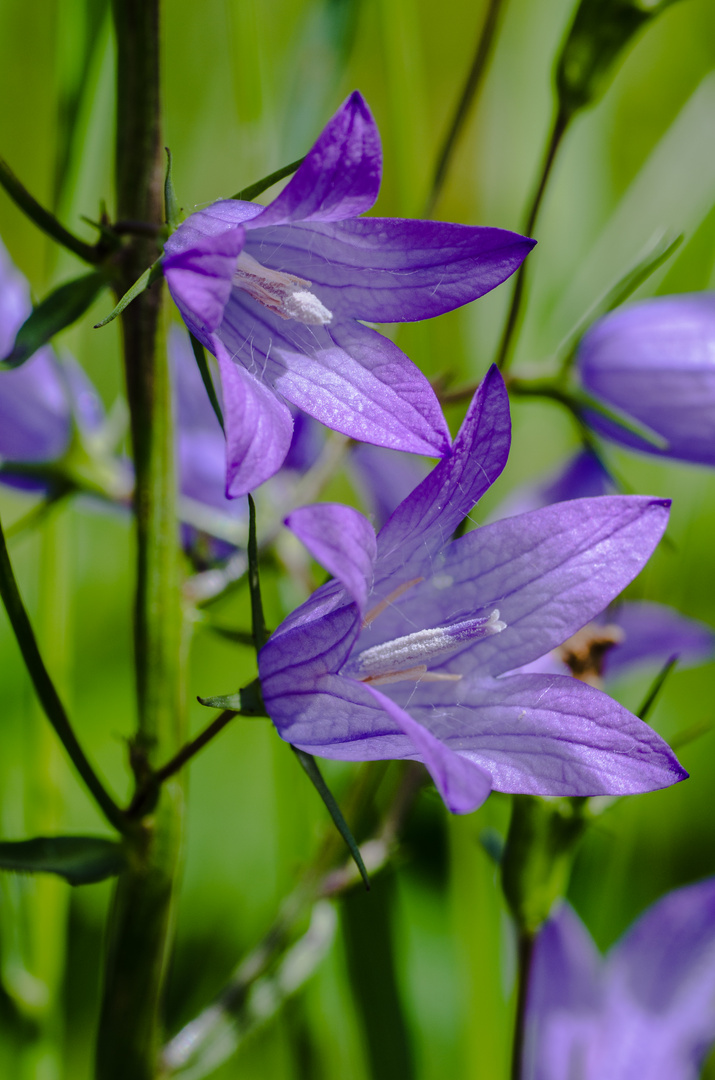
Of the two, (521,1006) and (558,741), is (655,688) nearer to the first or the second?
(558,741)

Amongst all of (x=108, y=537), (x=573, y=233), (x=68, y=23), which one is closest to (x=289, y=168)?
(x=68, y=23)

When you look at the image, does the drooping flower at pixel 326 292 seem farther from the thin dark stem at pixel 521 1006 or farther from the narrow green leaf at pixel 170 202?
the thin dark stem at pixel 521 1006

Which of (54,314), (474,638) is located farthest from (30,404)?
(474,638)

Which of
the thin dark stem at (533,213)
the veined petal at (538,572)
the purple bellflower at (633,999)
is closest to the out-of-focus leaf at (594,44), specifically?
the thin dark stem at (533,213)

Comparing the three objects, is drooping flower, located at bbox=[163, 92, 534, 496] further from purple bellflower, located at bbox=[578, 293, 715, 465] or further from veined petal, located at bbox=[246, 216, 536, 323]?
purple bellflower, located at bbox=[578, 293, 715, 465]

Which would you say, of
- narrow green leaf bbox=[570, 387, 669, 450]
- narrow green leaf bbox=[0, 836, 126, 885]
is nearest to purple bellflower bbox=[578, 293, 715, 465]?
narrow green leaf bbox=[570, 387, 669, 450]

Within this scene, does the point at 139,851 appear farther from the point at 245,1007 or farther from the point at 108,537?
the point at 108,537
